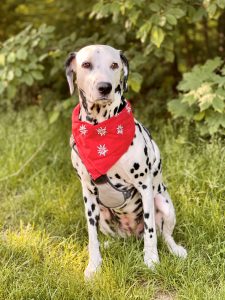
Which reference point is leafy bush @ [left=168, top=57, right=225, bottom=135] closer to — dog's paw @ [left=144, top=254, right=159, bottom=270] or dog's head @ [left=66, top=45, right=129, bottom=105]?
dog's head @ [left=66, top=45, right=129, bottom=105]

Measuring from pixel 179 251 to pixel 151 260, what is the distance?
25 cm

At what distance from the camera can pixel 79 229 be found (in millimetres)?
4250

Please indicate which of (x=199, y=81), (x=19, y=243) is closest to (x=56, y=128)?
(x=199, y=81)

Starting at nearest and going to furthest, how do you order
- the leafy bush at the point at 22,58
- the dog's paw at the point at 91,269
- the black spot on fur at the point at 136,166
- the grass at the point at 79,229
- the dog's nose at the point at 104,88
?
the dog's nose at the point at 104,88
the grass at the point at 79,229
the dog's paw at the point at 91,269
the black spot on fur at the point at 136,166
the leafy bush at the point at 22,58

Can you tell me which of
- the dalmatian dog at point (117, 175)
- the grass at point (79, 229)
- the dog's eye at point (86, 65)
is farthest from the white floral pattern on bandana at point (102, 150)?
the grass at point (79, 229)

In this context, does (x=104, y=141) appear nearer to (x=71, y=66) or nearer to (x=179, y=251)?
(x=71, y=66)

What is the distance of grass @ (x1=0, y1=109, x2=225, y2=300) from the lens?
3.38 meters

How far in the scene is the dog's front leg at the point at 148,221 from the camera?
367 cm

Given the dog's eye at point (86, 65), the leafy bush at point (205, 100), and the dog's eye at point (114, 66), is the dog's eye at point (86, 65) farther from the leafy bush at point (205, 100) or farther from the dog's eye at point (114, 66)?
the leafy bush at point (205, 100)

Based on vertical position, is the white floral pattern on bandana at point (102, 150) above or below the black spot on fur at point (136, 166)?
above

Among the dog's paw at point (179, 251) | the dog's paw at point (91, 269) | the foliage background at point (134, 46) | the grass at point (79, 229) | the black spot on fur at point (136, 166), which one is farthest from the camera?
the foliage background at point (134, 46)

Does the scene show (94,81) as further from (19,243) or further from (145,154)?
(19,243)

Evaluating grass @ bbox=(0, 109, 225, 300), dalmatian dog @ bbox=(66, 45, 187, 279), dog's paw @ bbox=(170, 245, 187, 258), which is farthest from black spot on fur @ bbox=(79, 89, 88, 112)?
dog's paw @ bbox=(170, 245, 187, 258)

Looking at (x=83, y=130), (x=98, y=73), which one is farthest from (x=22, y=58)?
(x=98, y=73)
